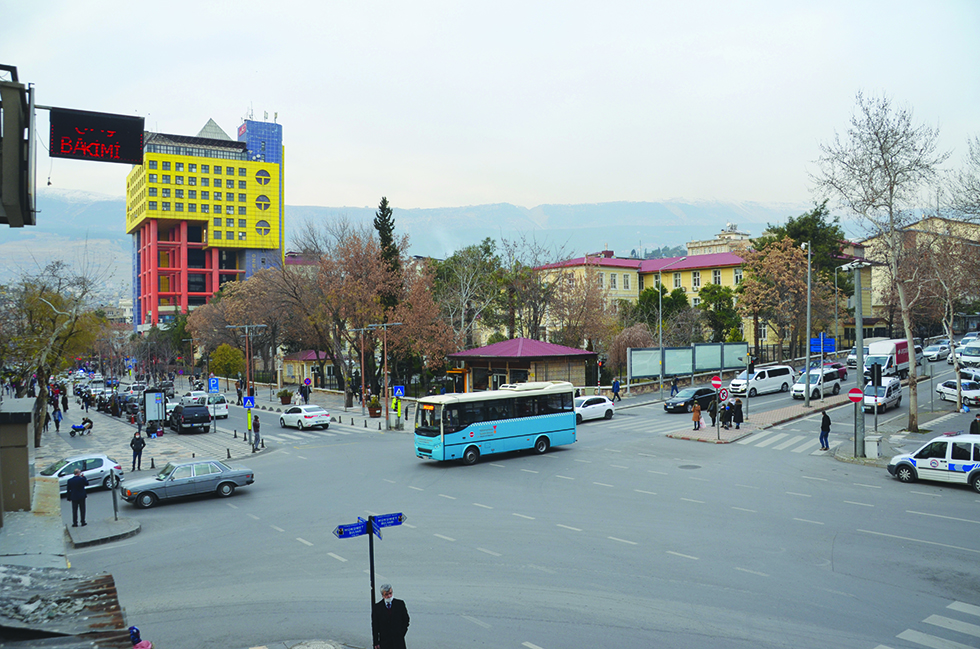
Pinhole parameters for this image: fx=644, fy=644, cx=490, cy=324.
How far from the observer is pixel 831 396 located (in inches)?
1624

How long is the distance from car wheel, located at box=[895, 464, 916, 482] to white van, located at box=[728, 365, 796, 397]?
23119 mm

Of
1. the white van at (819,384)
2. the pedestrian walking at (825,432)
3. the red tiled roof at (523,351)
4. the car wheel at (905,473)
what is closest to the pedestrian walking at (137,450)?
the red tiled roof at (523,351)

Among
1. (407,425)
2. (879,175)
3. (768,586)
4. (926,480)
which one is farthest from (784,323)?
(768,586)

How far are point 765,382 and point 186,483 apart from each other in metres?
37.5

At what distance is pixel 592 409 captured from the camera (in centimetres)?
3603

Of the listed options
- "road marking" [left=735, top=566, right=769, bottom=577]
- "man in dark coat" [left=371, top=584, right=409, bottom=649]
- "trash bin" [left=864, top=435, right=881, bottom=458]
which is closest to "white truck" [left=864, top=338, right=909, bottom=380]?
"trash bin" [left=864, top=435, right=881, bottom=458]

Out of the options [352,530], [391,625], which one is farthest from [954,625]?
[352,530]

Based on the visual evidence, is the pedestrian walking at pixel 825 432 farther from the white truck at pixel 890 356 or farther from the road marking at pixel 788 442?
the white truck at pixel 890 356

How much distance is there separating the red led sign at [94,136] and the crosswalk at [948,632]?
12267 mm

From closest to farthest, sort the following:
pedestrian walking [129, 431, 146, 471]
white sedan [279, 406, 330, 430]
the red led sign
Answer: the red led sign → pedestrian walking [129, 431, 146, 471] → white sedan [279, 406, 330, 430]

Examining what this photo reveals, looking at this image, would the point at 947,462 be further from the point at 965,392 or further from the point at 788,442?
the point at 965,392

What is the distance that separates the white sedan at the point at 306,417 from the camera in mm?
37406

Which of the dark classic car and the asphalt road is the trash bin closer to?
the asphalt road

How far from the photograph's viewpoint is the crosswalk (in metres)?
8.73
